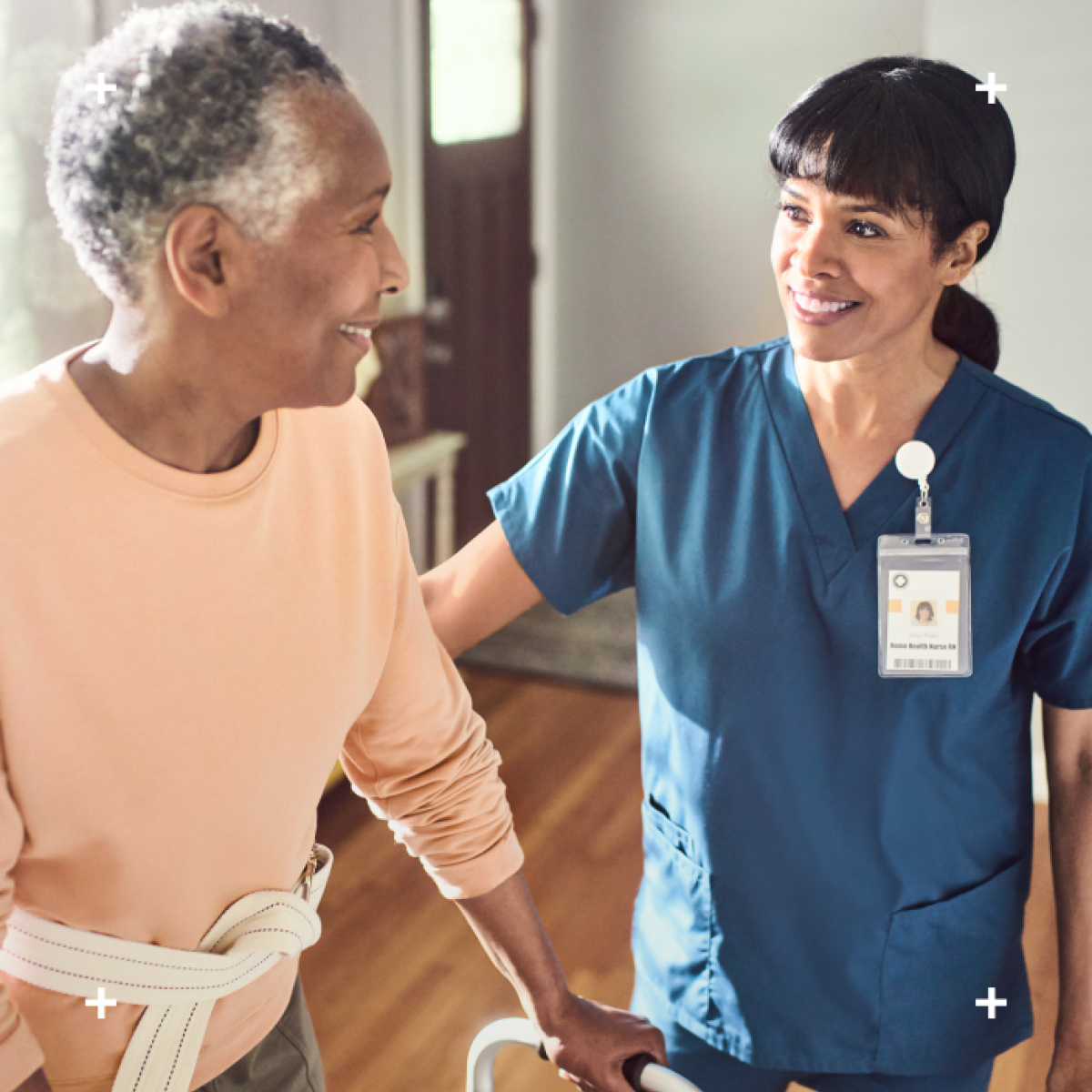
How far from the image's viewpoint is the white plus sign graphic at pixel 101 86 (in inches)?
24.1

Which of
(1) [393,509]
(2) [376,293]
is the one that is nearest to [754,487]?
(1) [393,509]

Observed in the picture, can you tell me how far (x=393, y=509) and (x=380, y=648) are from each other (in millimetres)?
110

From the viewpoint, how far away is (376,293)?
2.29 ft

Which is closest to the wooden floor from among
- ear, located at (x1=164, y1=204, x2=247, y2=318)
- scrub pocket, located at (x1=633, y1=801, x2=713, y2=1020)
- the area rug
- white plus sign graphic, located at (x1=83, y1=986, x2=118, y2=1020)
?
the area rug

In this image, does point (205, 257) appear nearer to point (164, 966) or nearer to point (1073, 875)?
point (164, 966)

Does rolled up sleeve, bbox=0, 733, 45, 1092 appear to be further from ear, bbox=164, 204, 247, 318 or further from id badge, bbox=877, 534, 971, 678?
id badge, bbox=877, 534, 971, 678

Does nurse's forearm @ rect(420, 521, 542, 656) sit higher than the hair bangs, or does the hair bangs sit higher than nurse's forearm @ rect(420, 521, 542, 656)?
the hair bangs

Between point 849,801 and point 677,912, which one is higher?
point 849,801

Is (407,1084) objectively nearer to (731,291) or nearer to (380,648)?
(380,648)

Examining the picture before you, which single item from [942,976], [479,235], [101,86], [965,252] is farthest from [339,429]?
[479,235]

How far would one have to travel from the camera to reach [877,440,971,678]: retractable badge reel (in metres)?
1.02

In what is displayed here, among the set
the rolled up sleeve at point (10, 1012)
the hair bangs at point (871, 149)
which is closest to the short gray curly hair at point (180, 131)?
the rolled up sleeve at point (10, 1012)

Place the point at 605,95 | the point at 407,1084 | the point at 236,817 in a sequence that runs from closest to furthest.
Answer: the point at 236,817 < the point at 407,1084 < the point at 605,95

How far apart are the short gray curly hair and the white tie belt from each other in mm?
424
